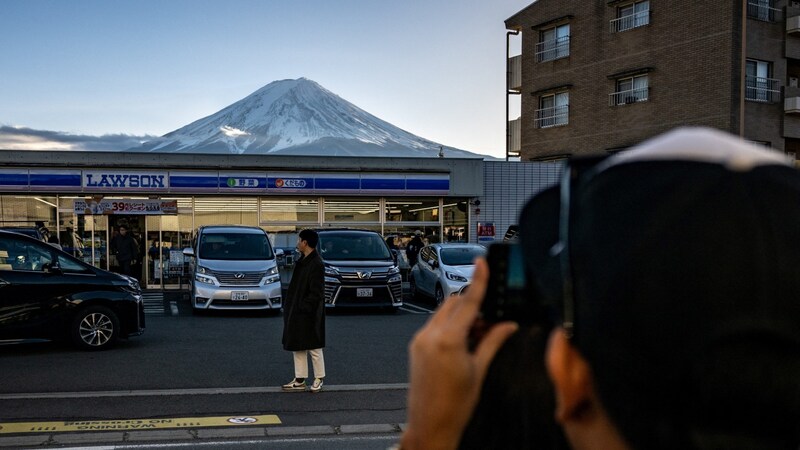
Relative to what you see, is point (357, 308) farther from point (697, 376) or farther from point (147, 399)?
point (697, 376)

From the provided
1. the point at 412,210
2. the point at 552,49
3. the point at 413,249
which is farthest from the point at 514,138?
the point at 413,249

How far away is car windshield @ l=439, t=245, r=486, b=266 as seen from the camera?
18312 millimetres

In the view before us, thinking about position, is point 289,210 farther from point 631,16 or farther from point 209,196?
point 631,16

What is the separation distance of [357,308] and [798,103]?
1829 cm

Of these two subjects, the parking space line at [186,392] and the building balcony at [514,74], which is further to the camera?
the building balcony at [514,74]

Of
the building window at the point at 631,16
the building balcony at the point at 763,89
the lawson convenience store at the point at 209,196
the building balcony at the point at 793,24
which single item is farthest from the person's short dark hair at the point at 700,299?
the building balcony at the point at 793,24

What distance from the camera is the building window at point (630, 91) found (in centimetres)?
Answer: 2888

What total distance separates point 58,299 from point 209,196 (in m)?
13.2

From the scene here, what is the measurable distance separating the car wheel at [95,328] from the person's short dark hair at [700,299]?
1157cm

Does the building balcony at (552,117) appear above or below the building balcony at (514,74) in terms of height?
below

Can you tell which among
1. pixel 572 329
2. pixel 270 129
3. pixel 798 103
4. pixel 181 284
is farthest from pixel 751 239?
pixel 270 129

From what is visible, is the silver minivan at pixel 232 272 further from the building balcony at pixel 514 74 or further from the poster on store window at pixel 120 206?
the building balcony at pixel 514 74

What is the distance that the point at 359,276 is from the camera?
55.0 feet

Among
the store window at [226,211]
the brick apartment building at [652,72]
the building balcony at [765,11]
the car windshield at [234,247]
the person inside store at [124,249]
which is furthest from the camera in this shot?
the building balcony at [765,11]
